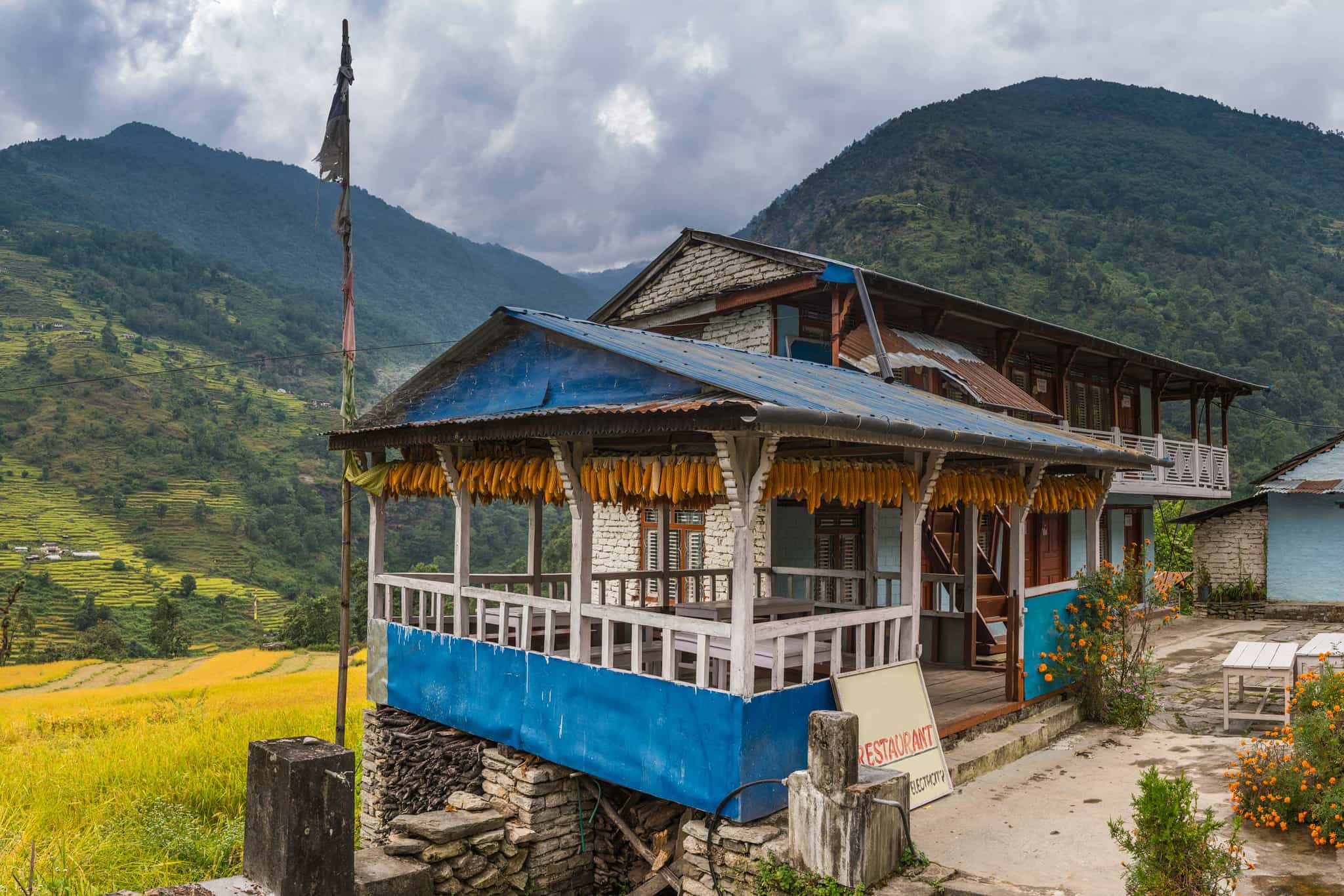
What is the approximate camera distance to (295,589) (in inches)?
2237

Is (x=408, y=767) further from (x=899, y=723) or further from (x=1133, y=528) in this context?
(x=1133, y=528)

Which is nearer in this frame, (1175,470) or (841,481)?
(841,481)

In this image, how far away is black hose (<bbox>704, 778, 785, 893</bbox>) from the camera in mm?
5918

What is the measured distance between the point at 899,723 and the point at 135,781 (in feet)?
31.0

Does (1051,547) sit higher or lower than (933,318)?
lower

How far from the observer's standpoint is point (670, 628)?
643 cm

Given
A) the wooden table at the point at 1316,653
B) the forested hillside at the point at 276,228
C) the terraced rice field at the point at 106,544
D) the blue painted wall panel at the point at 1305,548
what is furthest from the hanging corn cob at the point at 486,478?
the forested hillside at the point at 276,228

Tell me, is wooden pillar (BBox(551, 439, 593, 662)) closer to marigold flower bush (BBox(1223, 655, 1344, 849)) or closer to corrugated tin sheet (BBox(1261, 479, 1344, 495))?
marigold flower bush (BBox(1223, 655, 1344, 849))

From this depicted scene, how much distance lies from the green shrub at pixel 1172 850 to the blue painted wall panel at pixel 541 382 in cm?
363

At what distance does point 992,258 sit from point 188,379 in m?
60.7

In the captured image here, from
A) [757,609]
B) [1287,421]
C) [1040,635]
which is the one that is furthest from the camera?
[1287,421]

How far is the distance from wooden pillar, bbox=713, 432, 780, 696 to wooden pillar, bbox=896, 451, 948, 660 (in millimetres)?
1766

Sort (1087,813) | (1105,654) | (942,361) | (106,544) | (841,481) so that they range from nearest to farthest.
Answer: (841,481)
(1087,813)
(1105,654)
(942,361)
(106,544)

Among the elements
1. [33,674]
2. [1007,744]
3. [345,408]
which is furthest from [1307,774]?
[33,674]
